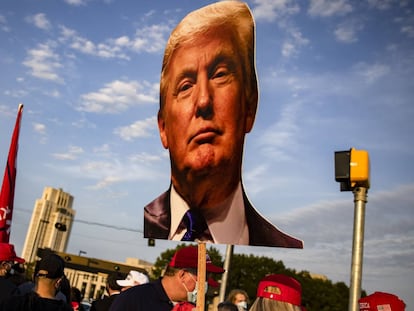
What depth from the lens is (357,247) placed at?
11.0 feet

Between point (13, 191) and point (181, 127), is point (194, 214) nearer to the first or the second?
point (181, 127)

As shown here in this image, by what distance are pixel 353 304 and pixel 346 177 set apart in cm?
97

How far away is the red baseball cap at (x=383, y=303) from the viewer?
2.69 meters

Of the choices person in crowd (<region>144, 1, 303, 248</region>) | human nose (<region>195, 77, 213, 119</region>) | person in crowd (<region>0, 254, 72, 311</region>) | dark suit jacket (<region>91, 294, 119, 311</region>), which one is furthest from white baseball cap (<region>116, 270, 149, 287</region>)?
human nose (<region>195, 77, 213, 119</region>)

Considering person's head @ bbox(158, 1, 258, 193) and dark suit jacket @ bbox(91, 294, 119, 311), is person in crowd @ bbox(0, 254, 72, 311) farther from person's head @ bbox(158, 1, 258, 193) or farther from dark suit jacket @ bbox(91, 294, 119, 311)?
person's head @ bbox(158, 1, 258, 193)

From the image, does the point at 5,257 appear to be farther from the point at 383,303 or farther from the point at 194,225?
the point at 383,303

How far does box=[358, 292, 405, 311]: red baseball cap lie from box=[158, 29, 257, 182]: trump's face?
224 cm

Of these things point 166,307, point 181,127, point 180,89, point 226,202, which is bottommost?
point 166,307

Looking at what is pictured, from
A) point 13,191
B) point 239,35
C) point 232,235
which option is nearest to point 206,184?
point 232,235

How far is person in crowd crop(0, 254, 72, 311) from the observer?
8.79 ft

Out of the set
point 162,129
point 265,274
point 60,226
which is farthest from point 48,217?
point 162,129

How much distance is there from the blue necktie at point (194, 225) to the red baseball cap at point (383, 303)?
211cm

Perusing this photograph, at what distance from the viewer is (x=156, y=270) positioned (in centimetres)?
4609

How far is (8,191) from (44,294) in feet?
13.0
